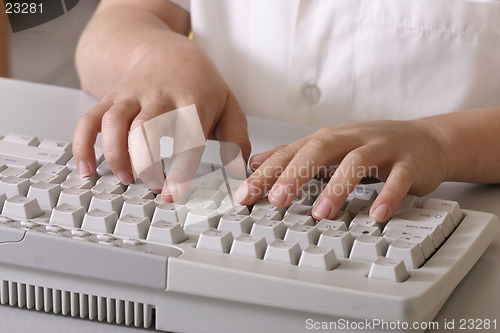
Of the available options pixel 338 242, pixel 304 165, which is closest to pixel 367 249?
pixel 338 242

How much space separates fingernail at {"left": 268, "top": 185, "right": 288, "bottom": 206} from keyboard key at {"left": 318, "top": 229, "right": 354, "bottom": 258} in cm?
6

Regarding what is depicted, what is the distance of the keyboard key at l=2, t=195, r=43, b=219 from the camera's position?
461mm

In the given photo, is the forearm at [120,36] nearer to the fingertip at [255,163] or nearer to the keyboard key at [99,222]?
the fingertip at [255,163]

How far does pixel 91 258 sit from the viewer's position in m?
0.42

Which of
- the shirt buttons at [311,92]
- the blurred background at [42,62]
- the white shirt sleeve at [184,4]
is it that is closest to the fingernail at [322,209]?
the shirt buttons at [311,92]

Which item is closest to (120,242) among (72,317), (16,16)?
(72,317)

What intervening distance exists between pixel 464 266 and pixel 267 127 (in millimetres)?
368

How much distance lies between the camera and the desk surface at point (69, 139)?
424 millimetres

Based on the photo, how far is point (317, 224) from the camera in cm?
46

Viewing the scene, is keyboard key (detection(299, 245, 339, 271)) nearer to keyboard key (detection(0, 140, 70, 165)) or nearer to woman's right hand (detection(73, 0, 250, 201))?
woman's right hand (detection(73, 0, 250, 201))

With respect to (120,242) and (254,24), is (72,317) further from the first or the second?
(254,24)

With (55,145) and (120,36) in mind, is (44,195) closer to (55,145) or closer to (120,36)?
(55,145)

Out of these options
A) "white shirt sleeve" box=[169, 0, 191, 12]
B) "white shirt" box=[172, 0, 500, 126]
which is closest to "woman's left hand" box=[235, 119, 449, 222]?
"white shirt" box=[172, 0, 500, 126]

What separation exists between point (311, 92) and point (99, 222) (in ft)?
1.75
